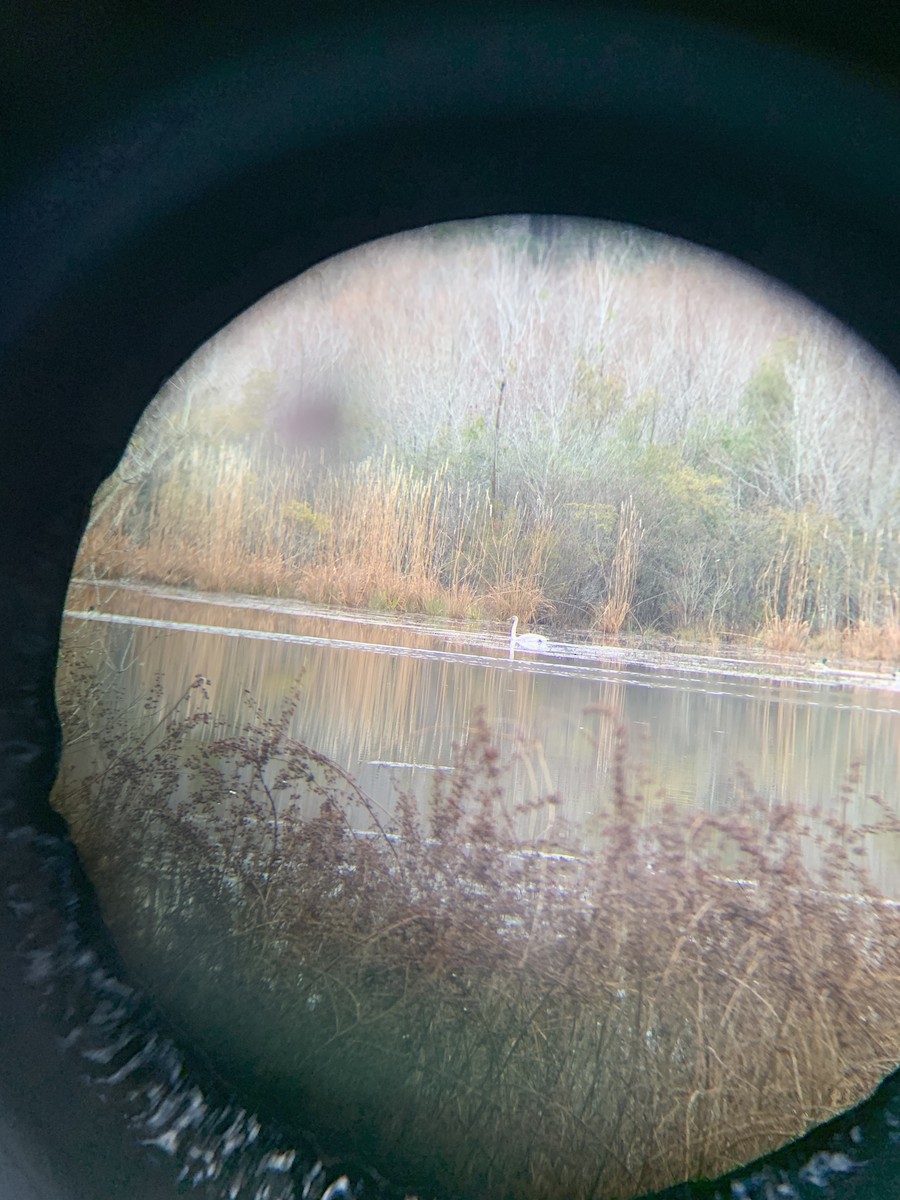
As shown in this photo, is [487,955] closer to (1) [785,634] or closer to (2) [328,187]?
(1) [785,634]

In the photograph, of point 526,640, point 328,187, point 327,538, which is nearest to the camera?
point 328,187

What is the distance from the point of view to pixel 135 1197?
145 centimetres

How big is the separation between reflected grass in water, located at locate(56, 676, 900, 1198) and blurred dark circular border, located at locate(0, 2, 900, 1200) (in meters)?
0.26

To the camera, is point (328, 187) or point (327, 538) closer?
point (328, 187)

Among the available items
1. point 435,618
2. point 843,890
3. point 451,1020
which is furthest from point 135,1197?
point 843,890

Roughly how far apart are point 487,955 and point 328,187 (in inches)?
62.4

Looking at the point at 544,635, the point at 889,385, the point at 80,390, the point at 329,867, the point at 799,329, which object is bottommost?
the point at 329,867

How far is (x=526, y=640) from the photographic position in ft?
6.52

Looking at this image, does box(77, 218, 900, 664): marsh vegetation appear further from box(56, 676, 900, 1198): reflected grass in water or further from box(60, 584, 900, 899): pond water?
box(56, 676, 900, 1198): reflected grass in water

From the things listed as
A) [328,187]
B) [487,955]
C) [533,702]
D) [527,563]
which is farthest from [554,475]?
[487,955]

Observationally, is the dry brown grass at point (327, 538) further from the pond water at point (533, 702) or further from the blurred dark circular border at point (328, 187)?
the blurred dark circular border at point (328, 187)

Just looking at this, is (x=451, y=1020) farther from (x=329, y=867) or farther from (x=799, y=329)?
(x=799, y=329)

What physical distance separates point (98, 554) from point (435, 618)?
739mm

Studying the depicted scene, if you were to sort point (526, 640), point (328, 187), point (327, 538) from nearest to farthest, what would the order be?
point (328, 187) < point (526, 640) < point (327, 538)
